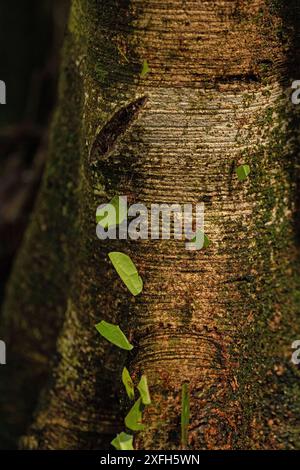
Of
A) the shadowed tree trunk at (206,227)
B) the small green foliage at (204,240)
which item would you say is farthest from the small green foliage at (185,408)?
the small green foliage at (204,240)

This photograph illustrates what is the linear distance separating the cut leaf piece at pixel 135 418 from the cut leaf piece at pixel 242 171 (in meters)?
0.48

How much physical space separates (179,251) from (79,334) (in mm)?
403

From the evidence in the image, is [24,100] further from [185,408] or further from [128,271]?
[185,408]

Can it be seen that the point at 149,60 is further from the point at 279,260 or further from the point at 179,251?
the point at 279,260

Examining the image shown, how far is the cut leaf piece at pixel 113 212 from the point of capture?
5.44ft

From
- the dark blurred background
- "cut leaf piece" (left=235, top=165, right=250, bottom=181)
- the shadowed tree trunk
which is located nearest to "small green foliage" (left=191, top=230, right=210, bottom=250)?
the shadowed tree trunk

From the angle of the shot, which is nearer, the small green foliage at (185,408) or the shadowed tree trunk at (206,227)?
the shadowed tree trunk at (206,227)

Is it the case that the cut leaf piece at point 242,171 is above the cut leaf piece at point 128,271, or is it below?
above

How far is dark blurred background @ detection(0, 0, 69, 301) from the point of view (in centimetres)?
317

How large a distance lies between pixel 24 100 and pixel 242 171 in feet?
9.32

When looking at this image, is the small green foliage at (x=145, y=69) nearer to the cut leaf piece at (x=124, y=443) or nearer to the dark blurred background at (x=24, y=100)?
the cut leaf piece at (x=124, y=443)

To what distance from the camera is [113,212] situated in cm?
168

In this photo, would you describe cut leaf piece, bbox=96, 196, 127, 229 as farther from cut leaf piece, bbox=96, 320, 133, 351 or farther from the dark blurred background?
the dark blurred background

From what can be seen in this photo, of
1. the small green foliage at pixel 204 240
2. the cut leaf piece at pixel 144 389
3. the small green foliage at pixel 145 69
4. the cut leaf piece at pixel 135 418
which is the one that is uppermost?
the small green foliage at pixel 145 69
